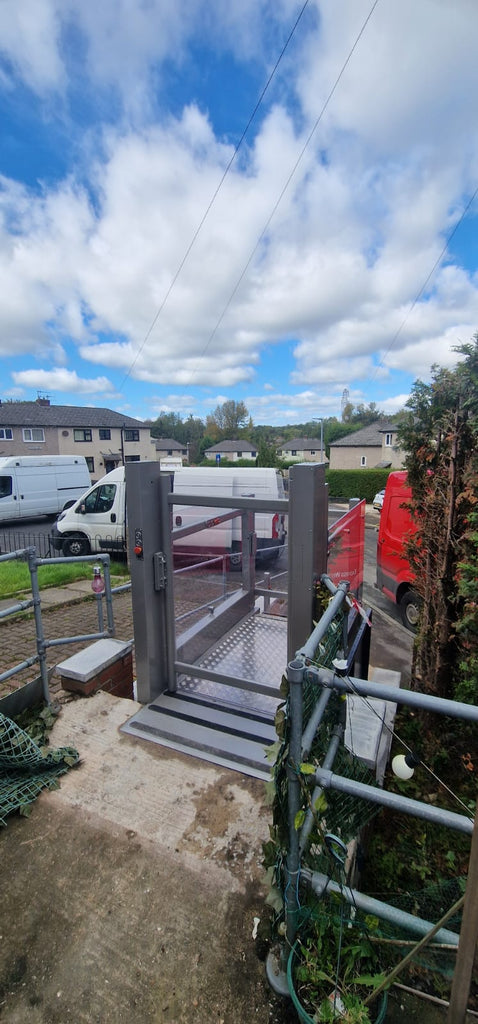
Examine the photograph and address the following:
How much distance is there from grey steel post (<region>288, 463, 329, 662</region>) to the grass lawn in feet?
20.7

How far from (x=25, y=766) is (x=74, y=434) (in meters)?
38.6

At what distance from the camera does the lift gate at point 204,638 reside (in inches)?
105

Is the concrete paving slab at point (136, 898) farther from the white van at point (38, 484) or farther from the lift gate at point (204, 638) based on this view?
the white van at point (38, 484)

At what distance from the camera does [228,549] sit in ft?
16.8

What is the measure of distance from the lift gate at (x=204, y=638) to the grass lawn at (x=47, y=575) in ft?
16.7

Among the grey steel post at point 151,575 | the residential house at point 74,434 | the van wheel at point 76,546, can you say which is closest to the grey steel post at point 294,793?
the grey steel post at point 151,575

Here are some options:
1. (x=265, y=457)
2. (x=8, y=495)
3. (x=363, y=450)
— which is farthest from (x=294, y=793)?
(x=265, y=457)

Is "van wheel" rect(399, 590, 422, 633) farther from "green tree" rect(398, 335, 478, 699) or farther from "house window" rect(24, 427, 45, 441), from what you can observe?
"house window" rect(24, 427, 45, 441)

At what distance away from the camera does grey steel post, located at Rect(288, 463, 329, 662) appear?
2586 millimetres

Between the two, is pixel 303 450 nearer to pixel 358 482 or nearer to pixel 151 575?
pixel 358 482

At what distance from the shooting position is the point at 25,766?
103 inches

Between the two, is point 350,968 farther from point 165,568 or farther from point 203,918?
point 165,568

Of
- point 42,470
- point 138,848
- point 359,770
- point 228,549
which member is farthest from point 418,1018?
point 42,470

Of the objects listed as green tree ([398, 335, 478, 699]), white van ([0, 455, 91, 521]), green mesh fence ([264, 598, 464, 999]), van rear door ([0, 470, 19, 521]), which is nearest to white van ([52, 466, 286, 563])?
green tree ([398, 335, 478, 699])
